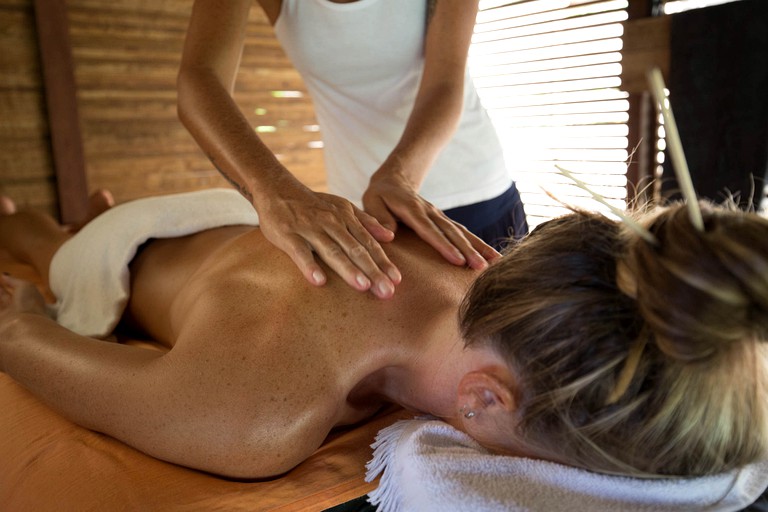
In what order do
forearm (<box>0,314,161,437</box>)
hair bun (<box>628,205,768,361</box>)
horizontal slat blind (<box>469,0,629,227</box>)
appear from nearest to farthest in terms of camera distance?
hair bun (<box>628,205,768,361</box>) < forearm (<box>0,314,161,437</box>) < horizontal slat blind (<box>469,0,629,227</box>)

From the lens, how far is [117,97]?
377 cm

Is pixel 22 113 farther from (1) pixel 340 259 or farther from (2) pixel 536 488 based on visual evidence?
(2) pixel 536 488

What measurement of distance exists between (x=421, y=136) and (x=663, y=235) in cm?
86

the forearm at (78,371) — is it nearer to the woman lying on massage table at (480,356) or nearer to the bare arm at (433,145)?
the woman lying on massage table at (480,356)

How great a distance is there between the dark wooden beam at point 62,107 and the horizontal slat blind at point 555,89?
246 centimetres

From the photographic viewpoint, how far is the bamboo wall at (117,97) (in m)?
3.45

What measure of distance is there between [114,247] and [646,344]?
136cm

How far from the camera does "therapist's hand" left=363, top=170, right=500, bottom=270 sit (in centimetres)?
131

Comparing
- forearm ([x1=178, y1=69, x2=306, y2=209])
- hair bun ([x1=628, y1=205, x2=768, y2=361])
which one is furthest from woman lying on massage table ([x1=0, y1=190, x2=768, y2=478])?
forearm ([x1=178, y1=69, x2=306, y2=209])

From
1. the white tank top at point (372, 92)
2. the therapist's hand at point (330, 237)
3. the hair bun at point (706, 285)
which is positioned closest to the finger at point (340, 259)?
the therapist's hand at point (330, 237)

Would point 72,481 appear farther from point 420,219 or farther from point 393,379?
point 420,219

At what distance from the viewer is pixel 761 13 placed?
2.59 meters

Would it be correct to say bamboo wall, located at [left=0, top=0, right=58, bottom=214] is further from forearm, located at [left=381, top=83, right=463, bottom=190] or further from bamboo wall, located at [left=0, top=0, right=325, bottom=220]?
forearm, located at [left=381, top=83, right=463, bottom=190]

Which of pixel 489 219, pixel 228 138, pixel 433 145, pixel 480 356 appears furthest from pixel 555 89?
pixel 480 356
